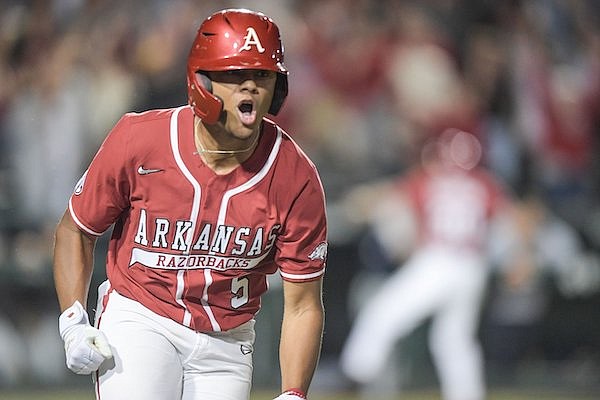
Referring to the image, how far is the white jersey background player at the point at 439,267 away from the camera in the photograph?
818 cm

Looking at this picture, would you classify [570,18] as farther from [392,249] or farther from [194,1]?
[194,1]

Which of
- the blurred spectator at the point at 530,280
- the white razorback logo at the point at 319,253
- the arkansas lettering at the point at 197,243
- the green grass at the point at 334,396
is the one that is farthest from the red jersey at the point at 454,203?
the arkansas lettering at the point at 197,243

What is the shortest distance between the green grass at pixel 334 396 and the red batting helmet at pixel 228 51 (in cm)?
481

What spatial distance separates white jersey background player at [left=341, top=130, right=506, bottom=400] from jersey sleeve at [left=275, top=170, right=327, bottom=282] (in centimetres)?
475

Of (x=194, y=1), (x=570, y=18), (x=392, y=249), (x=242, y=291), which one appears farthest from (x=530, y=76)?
(x=242, y=291)

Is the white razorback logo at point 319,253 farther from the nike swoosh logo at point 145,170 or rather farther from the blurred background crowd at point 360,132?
the blurred background crowd at point 360,132

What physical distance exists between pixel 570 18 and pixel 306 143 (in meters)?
2.45

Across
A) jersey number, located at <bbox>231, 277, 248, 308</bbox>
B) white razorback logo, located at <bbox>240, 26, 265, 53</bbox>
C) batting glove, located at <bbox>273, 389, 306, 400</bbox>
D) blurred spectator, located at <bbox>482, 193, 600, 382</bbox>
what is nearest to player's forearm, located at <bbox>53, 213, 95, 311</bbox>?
jersey number, located at <bbox>231, 277, 248, 308</bbox>

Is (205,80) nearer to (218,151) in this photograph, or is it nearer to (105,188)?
(218,151)

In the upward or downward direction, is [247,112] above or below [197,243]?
above

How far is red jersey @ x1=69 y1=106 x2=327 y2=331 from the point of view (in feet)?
11.2

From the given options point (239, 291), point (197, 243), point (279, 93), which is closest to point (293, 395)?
point (239, 291)

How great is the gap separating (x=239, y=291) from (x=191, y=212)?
0.30 meters

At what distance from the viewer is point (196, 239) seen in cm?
346
